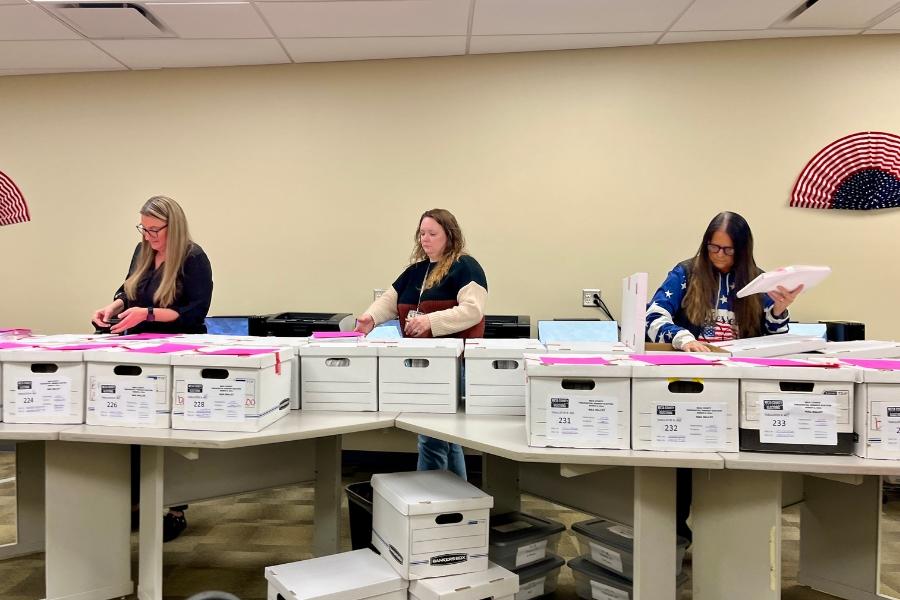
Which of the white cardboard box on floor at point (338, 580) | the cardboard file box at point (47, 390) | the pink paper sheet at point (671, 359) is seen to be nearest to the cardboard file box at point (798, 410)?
the pink paper sheet at point (671, 359)

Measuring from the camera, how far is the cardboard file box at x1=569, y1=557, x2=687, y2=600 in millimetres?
1902

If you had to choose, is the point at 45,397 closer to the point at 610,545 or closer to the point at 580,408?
the point at 580,408

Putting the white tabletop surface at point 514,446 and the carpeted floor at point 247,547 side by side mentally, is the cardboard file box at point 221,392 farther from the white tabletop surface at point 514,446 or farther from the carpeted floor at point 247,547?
the carpeted floor at point 247,547

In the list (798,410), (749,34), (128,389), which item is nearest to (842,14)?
(749,34)

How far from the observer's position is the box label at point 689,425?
1542 millimetres

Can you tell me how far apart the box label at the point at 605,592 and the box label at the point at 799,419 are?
2.34 feet

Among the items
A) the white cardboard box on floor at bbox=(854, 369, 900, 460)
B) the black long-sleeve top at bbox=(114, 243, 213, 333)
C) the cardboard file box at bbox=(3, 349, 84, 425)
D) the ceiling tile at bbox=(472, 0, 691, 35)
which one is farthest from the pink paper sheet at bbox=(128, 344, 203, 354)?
the ceiling tile at bbox=(472, 0, 691, 35)

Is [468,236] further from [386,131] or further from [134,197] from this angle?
[134,197]

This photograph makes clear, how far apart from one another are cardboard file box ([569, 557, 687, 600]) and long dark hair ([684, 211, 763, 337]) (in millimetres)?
876

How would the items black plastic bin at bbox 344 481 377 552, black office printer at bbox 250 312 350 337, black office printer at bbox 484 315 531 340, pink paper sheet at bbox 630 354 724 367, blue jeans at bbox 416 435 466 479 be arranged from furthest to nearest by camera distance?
black office printer at bbox 250 312 350 337 < black office printer at bbox 484 315 531 340 < blue jeans at bbox 416 435 466 479 < black plastic bin at bbox 344 481 377 552 < pink paper sheet at bbox 630 354 724 367

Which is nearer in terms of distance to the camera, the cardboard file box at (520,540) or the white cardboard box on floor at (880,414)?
the white cardboard box on floor at (880,414)

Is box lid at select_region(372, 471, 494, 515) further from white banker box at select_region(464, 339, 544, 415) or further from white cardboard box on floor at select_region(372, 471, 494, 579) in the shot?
white banker box at select_region(464, 339, 544, 415)

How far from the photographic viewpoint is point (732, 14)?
329 cm

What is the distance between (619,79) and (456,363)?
263 cm
